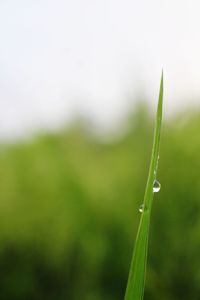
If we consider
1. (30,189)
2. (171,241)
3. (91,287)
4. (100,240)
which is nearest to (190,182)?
(171,241)

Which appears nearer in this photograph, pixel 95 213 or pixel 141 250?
pixel 141 250

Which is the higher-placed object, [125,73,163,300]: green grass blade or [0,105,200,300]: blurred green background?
[125,73,163,300]: green grass blade

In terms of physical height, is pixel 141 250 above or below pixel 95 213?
above

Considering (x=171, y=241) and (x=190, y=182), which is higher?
(x=190, y=182)

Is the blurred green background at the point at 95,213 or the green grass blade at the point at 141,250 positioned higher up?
the green grass blade at the point at 141,250

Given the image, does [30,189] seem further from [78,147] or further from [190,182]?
[190,182]

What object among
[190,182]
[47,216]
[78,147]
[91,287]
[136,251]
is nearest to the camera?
[136,251]

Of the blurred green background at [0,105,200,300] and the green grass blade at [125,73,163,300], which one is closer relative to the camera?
the green grass blade at [125,73,163,300]

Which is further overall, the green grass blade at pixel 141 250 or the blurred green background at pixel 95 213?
the blurred green background at pixel 95 213
